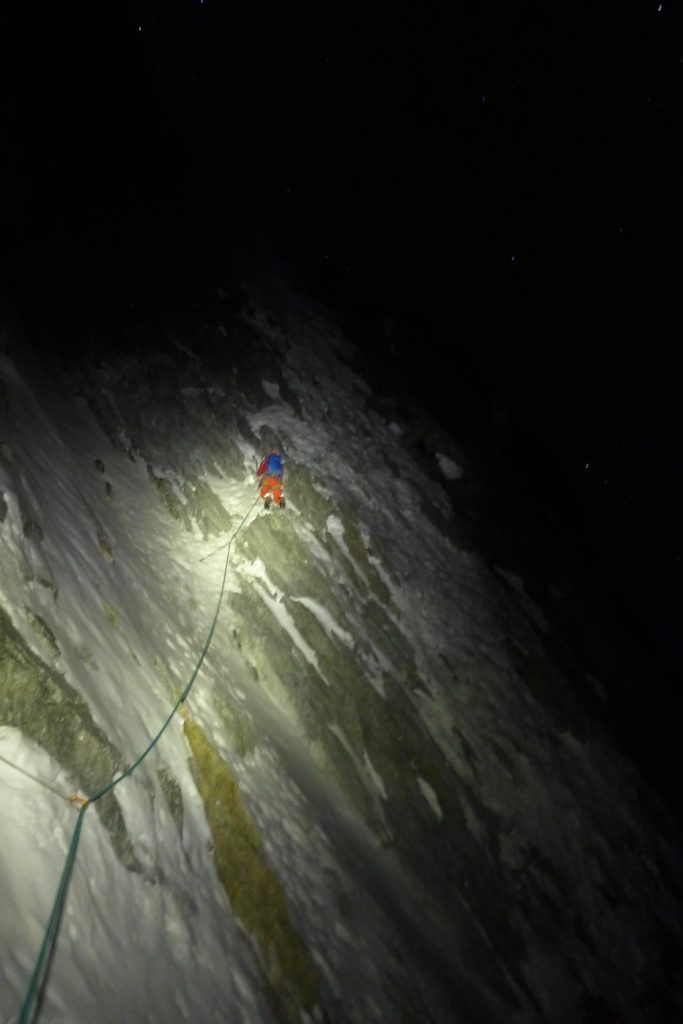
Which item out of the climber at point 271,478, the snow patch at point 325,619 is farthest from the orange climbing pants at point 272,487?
the snow patch at point 325,619

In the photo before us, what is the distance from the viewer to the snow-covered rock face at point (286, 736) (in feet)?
15.3

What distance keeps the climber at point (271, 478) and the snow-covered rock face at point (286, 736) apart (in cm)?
54

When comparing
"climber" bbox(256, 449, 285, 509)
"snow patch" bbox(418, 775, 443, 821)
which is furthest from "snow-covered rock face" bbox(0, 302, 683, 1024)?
"climber" bbox(256, 449, 285, 509)

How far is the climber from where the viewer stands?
11.9m

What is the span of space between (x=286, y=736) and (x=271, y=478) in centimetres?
519

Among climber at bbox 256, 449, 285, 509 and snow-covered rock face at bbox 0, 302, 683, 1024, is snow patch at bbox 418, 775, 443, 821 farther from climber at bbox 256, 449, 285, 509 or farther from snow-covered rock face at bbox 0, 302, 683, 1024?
climber at bbox 256, 449, 285, 509

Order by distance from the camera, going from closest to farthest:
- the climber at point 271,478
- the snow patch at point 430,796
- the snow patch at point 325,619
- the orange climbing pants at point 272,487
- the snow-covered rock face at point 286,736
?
the snow-covered rock face at point 286,736
the snow patch at point 430,796
the snow patch at point 325,619
the climber at point 271,478
the orange climbing pants at point 272,487

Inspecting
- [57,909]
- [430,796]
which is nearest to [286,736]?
[430,796]

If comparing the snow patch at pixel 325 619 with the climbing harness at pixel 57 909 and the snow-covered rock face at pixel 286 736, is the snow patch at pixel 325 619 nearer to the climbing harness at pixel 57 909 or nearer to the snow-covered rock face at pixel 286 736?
the snow-covered rock face at pixel 286 736

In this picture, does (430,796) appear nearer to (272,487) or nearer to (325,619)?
(325,619)

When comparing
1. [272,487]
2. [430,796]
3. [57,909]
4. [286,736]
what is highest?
[272,487]

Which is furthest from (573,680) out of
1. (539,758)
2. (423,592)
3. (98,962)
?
(98,962)

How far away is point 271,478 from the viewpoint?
11984 millimetres

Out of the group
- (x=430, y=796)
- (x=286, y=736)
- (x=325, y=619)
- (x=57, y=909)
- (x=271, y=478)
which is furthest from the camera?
(x=271, y=478)
